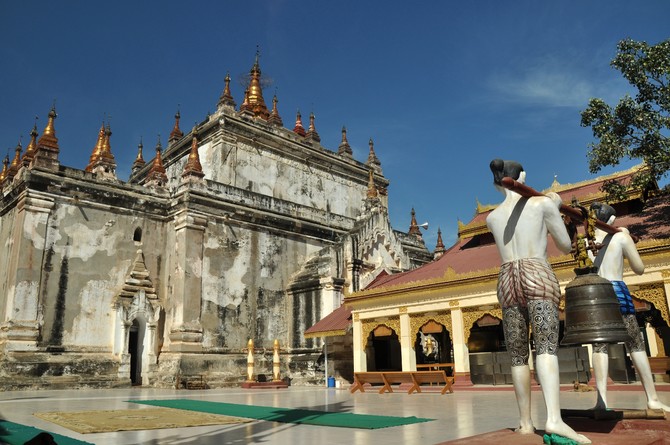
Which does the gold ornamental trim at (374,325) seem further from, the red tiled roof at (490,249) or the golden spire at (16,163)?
the golden spire at (16,163)

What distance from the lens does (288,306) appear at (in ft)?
77.7

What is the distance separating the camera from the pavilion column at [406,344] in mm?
16245

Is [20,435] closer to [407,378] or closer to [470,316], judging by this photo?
[407,378]

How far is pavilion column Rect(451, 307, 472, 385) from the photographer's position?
1501 cm

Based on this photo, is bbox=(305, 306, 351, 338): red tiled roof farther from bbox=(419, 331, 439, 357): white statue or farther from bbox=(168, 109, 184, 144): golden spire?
bbox=(168, 109, 184, 144): golden spire

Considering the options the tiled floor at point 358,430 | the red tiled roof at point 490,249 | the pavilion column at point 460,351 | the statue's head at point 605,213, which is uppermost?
the red tiled roof at point 490,249

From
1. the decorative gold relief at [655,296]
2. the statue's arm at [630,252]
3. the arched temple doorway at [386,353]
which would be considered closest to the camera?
the statue's arm at [630,252]

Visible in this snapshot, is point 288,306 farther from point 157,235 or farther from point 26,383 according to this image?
point 26,383

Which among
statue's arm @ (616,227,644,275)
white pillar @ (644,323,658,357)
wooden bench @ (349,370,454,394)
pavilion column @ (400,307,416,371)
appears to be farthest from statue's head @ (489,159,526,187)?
pavilion column @ (400,307,416,371)

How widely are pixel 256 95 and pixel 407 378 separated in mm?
22137

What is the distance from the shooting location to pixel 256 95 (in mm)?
32312

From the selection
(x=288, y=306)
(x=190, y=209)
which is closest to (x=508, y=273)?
(x=190, y=209)

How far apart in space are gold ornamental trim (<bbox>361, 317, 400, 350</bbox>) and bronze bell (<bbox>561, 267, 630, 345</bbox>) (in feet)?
39.6

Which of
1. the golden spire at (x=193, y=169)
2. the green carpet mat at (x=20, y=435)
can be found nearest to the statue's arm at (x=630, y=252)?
the green carpet mat at (x=20, y=435)
